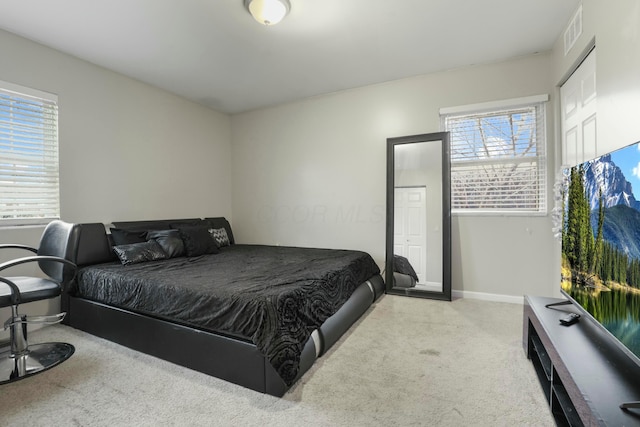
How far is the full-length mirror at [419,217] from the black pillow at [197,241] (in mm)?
2250

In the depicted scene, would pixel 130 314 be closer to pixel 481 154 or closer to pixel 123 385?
pixel 123 385

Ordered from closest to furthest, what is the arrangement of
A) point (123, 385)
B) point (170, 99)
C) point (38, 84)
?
point (123, 385), point (38, 84), point (170, 99)

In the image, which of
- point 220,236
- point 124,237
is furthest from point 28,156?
point 220,236

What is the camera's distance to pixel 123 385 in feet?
6.09

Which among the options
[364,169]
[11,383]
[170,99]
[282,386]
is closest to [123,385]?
[11,383]

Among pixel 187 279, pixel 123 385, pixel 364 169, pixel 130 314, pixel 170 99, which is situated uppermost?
pixel 170 99

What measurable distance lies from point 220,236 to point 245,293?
8.41 feet

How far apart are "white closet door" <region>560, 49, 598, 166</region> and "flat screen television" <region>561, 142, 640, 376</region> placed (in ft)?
2.53

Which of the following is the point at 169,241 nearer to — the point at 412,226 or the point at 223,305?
the point at 223,305

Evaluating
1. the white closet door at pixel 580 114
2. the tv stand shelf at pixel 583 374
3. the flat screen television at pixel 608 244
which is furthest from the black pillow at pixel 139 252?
the white closet door at pixel 580 114

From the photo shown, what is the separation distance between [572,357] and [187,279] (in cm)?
239

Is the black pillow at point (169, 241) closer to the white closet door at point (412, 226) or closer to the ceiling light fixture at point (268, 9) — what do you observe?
the ceiling light fixture at point (268, 9)

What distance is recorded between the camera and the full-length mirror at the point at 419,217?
3.48 m

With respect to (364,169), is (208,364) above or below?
below
